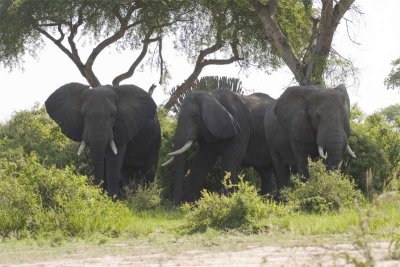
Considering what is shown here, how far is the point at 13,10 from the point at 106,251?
77.2 feet

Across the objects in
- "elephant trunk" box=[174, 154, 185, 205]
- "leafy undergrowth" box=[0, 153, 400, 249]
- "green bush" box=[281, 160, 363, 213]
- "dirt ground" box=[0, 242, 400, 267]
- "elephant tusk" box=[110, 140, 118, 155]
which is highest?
"elephant tusk" box=[110, 140, 118, 155]

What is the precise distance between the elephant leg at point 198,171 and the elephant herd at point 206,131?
0.7 inches

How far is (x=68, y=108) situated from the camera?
18.1m

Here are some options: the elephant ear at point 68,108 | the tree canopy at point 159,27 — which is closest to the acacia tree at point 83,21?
the tree canopy at point 159,27

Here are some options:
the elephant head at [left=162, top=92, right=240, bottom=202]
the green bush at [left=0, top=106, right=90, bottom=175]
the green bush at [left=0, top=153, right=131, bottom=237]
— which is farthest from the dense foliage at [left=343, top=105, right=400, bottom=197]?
the green bush at [left=0, top=153, right=131, bottom=237]

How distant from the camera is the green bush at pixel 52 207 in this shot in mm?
11391

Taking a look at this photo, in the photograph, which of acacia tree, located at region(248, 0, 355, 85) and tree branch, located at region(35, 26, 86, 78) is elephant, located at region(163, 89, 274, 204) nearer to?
acacia tree, located at region(248, 0, 355, 85)

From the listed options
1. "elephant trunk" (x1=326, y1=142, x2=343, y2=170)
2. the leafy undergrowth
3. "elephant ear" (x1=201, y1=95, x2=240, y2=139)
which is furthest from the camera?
"elephant ear" (x1=201, y1=95, x2=240, y2=139)

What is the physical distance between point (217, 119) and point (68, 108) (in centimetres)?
296

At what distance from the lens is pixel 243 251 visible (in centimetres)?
Result: 884

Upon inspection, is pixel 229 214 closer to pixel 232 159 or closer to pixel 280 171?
pixel 232 159

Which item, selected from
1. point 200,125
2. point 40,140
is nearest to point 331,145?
point 200,125

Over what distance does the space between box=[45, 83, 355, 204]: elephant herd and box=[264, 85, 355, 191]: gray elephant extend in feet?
0.06

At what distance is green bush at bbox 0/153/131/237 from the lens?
37.4 ft
